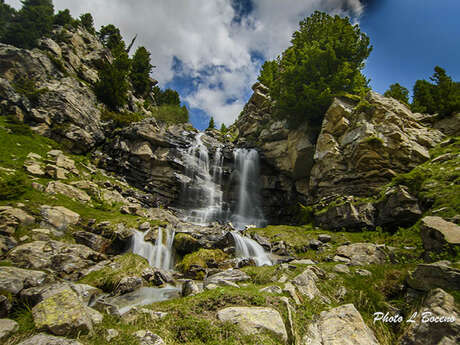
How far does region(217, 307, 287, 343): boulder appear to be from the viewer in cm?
374

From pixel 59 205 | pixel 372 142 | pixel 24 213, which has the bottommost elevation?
pixel 24 213

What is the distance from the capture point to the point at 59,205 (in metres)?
13.1

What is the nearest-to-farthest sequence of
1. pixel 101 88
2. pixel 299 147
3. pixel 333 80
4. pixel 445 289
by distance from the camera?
1. pixel 445 289
2. pixel 333 80
3. pixel 299 147
4. pixel 101 88

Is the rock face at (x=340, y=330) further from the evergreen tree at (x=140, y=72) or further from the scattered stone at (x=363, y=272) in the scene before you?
the evergreen tree at (x=140, y=72)

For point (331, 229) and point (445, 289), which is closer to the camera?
point (445, 289)

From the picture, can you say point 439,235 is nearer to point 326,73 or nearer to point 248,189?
point 326,73

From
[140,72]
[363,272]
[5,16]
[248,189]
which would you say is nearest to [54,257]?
[363,272]

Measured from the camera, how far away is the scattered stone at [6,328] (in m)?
3.45

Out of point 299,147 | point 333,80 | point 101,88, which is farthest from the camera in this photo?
point 101,88

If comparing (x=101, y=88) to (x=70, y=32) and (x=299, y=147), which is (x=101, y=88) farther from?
(x=299, y=147)

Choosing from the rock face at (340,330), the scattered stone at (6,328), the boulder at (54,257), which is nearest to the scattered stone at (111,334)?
the scattered stone at (6,328)

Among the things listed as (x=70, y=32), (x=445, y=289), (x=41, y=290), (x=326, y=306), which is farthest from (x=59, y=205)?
(x=70, y=32)

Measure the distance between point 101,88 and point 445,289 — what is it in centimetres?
4295

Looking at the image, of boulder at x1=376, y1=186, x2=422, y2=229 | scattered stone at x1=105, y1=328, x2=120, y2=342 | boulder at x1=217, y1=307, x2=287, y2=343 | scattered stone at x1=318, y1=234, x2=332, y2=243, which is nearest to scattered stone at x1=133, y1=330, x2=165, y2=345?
scattered stone at x1=105, y1=328, x2=120, y2=342
